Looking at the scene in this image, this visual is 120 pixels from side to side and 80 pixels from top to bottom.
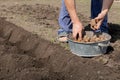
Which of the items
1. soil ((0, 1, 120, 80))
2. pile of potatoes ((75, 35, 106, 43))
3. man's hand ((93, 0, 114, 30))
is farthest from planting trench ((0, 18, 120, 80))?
man's hand ((93, 0, 114, 30))

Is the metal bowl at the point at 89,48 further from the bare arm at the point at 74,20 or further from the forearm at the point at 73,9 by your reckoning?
the forearm at the point at 73,9

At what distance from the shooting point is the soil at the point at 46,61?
4.38m

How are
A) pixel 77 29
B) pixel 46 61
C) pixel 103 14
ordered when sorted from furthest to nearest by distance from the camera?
pixel 46 61 → pixel 103 14 → pixel 77 29

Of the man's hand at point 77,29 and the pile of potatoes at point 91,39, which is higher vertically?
the man's hand at point 77,29

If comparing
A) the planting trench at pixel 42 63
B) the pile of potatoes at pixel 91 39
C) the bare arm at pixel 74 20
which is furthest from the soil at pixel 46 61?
the bare arm at pixel 74 20

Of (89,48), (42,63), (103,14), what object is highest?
(103,14)

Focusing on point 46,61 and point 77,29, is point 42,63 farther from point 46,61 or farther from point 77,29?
point 77,29

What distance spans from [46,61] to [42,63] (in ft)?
0.24

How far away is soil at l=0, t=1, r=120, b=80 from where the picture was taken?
438 centimetres

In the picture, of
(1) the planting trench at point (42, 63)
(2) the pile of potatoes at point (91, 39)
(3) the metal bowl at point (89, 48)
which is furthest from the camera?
(2) the pile of potatoes at point (91, 39)

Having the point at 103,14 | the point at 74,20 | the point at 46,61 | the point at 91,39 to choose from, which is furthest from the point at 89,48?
the point at 46,61

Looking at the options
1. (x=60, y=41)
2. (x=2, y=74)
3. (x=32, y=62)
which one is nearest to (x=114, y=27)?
(x=60, y=41)

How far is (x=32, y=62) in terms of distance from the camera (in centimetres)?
Answer: 492

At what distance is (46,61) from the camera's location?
16.7ft
